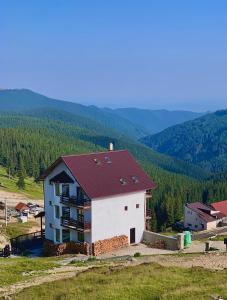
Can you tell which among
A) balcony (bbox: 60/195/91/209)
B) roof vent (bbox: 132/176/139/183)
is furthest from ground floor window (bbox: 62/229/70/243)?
roof vent (bbox: 132/176/139/183)

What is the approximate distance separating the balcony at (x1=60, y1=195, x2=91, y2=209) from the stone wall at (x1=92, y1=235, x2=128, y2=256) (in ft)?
12.9

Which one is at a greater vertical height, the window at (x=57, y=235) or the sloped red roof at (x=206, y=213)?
the window at (x=57, y=235)

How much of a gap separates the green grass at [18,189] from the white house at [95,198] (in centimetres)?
7908

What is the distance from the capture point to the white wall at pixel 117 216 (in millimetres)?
48562

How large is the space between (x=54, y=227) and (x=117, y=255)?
29.4 feet

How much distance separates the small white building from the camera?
101562mm

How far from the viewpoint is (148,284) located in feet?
83.9

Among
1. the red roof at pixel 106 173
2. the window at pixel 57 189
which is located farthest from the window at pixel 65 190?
the red roof at pixel 106 173

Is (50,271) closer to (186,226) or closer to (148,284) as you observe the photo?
(148,284)

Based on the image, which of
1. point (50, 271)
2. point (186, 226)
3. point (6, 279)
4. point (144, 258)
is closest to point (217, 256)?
point (144, 258)

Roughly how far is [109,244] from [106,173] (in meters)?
7.31

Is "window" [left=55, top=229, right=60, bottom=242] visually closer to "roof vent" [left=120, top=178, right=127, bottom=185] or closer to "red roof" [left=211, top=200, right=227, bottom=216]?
"roof vent" [left=120, top=178, right=127, bottom=185]

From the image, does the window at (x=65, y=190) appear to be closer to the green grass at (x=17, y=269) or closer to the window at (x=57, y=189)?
the window at (x=57, y=189)

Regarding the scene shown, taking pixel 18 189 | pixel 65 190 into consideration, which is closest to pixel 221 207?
pixel 18 189
